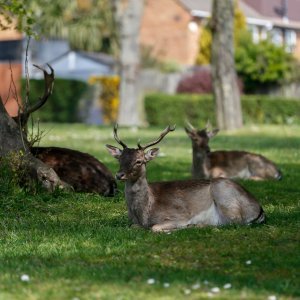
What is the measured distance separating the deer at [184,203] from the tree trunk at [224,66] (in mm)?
18501

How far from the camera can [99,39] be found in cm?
5909

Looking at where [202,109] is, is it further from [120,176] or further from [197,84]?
[120,176]

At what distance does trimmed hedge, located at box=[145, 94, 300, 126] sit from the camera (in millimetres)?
34719

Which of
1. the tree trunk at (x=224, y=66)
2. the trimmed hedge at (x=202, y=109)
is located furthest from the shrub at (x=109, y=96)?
the tree trunk at (x=224, y=66)

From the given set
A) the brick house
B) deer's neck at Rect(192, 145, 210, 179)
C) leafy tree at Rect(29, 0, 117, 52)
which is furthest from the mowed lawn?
leafy tree at Rect(29, 0, 117, 52)

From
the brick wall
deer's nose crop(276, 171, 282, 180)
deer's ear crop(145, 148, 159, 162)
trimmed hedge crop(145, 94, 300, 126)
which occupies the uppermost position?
the brick wall

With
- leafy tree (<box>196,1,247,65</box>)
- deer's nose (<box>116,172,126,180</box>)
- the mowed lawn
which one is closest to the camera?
the mowed lawn

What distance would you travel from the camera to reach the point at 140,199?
9.51m

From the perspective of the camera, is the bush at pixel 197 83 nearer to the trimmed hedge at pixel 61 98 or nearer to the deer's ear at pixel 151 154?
the trimmed hedge at pixel 61 98

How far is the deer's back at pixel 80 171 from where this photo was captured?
12.3m

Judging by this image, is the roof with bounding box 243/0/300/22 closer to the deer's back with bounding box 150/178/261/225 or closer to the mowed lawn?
the mowed lawn

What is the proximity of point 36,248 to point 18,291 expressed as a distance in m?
1.76

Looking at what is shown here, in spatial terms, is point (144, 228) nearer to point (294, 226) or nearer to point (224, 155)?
point (294, 226)

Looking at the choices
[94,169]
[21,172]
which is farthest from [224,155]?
[21,172]
